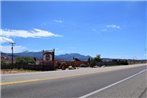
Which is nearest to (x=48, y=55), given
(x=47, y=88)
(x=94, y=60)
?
(x=47, y=88)

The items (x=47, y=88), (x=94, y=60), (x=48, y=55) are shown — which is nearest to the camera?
(x=47, y=88)

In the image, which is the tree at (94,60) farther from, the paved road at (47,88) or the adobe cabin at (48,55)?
the paved road at (47,88)

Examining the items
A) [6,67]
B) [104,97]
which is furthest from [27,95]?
[6,67]

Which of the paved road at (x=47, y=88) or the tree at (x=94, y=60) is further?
the tree at (x=94, y=60)

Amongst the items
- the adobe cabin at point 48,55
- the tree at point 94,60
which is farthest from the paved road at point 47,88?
the tree at point 94,60

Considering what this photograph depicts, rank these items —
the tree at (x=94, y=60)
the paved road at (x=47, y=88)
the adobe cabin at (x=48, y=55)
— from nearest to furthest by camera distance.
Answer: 1. the paved road at (x=47, y=88)
2. the adobe cabin at (x=48, y=55)
3. the tree at (x=94, y=60)

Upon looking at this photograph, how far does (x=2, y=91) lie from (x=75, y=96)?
3180 mm

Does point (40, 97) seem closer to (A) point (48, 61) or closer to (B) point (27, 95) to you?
(B) point (27, 95)

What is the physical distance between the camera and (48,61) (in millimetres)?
70000

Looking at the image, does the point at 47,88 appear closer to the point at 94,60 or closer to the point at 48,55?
the point at 48,55

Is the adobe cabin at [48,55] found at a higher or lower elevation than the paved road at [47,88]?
higher

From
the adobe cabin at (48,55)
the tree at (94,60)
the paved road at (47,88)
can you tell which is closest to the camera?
the paved road at (47,88)

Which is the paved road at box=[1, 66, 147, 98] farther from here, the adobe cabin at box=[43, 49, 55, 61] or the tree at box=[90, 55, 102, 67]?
the tree at box=[90, 55, 102, 67]

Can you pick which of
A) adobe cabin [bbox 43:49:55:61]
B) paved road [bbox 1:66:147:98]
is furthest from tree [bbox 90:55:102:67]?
paved road [bbox 1:66:147:98]
